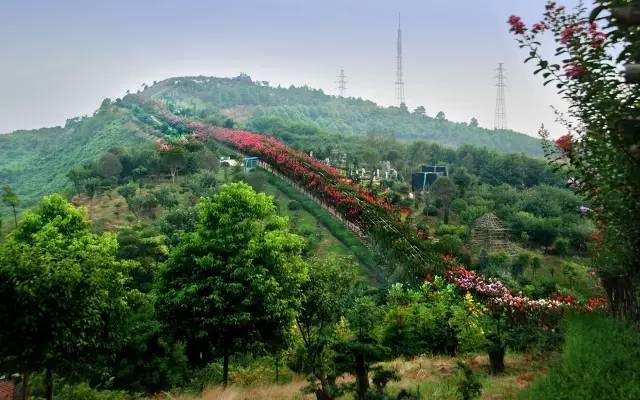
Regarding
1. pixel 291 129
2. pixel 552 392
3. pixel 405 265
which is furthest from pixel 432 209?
pixel 291 129

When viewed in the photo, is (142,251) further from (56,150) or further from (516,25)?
(56,150)

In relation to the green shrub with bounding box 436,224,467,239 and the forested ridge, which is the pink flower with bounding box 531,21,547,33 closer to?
the forested ridge

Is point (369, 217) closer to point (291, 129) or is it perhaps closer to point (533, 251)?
point (533, 251)

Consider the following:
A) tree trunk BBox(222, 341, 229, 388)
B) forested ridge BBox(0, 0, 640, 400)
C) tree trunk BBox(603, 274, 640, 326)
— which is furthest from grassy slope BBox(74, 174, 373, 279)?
tree trunk BBox(603, 274, 640, 326)

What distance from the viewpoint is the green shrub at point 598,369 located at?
4.91 m

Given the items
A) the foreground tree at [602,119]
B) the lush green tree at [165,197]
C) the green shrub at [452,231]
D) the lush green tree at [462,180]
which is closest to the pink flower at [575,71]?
the foreground tree at [602,119]

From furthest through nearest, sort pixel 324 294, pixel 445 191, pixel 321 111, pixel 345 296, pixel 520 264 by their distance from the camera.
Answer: pixel 321 111 < pixel 445 191 < pixel 520 264 < pixel 345 296 < pixel 324 294

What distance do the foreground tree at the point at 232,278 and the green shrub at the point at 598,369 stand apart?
6.55 metres

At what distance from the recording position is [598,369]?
210 inches

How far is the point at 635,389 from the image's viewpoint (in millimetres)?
4590

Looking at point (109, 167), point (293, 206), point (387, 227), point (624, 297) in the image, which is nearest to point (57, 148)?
point (109, 167)

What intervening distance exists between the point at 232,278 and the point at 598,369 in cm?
802

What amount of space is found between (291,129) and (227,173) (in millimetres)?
38640

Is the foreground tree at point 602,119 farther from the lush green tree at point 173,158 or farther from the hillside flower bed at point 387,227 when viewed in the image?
the lush green tree at point 173,158
